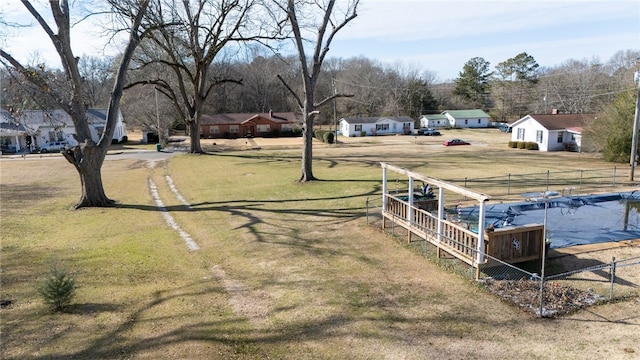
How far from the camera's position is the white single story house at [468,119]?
3238 inches

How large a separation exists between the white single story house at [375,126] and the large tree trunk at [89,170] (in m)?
53.9

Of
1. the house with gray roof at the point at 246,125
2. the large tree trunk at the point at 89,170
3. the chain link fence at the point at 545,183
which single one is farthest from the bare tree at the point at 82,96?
the house with gray roof at the point at 246,125

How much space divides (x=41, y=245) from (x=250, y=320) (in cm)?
951

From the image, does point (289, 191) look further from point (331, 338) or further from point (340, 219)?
point (331, 338)

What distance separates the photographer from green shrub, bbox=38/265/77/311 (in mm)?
9102

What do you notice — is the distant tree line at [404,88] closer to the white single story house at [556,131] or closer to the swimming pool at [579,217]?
the white single story house at [556,131]

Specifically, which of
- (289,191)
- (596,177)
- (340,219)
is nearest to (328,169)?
(289,191)

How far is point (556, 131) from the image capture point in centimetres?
4494

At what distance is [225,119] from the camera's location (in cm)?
6844

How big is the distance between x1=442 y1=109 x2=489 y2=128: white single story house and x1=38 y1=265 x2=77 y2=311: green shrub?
80.3 meters

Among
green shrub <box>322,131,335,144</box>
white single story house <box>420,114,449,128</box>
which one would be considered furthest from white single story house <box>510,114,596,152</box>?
white single story house <box>420,114,449,128</box>

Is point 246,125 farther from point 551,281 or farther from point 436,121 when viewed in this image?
point 551,281

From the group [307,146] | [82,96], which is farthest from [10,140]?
[307,146]

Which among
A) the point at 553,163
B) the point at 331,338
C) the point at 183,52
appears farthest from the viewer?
the point at 183,52
